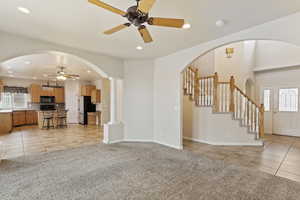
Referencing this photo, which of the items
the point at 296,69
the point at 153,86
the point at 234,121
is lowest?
the point at 234,121

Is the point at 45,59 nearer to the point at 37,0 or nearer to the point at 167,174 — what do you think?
the point at 37,0

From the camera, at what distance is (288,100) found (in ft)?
19.8

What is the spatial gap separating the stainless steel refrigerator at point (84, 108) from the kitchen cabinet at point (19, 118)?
2825 millimetres

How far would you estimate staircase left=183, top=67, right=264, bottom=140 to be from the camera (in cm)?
472

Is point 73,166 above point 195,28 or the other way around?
the other way around

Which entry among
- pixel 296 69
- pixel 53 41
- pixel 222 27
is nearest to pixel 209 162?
pixel 222 27

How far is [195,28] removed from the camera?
2889mm

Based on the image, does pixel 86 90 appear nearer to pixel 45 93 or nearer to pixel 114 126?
pixel 45 93

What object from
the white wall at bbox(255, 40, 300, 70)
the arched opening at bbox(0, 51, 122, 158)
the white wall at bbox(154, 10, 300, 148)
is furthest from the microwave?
the white wall at bbox(255, 40, 300, 70)

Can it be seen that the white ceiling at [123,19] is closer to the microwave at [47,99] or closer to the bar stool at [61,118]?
the bar stool at [61,118]

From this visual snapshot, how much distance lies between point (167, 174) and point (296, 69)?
6.70 meters

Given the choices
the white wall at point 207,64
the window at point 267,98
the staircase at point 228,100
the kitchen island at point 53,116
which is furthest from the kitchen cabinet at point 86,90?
the window at point 267,98

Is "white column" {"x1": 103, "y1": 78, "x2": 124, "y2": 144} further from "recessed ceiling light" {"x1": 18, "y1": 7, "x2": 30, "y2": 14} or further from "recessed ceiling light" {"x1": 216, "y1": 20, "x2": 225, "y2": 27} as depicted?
"recessed ceiling light" {"x1": 216, "y1": 20, "x2": 225, "y2": 27}

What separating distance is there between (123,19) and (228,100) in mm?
4217
